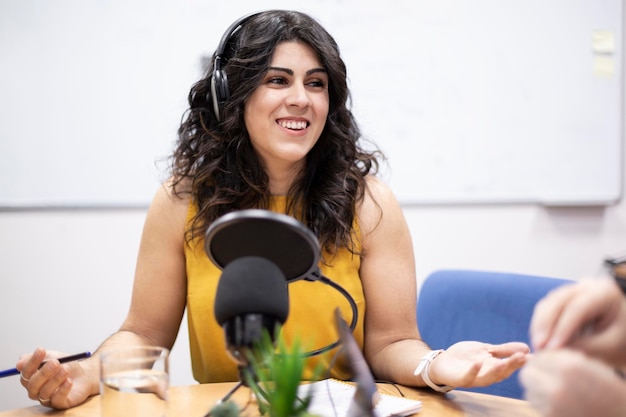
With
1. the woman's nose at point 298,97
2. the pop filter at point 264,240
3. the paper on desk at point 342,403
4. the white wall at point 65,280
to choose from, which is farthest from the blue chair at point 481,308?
the white wall at point 65,280

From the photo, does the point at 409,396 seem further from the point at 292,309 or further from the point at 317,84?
the point at 317,84

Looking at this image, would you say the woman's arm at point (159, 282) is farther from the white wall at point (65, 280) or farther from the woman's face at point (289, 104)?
the white wall at point (65, 280)

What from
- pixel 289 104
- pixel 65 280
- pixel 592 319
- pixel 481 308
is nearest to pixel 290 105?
pixel 289 104

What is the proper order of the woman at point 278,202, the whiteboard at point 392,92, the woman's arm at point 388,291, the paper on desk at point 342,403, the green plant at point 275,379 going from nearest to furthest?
the green plant at point 275,379 → the paper on desk at point 342,403 → the woman's arm at point 388,291 → the woman at point 278,202 → the whiteboard at point 392,92

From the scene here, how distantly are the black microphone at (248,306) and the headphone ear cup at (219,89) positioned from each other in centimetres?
81

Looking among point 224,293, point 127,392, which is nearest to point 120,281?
point 127,392

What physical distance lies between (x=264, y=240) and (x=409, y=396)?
21.7 inches

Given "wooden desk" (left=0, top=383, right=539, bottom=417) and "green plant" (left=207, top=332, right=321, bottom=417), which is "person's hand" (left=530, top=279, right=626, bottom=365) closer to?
"green plant" (left=207, top=332, right=321, bottom=417)

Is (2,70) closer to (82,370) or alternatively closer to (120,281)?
(120,281)

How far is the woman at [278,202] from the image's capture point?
1517 millimetres

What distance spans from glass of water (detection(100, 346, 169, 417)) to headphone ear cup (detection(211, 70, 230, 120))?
72cm

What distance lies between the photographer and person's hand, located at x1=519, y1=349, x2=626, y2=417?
576 mm

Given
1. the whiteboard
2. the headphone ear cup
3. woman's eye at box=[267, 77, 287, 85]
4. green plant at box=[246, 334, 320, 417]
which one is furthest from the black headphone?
the whiteboard

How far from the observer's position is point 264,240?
815 millimetres
